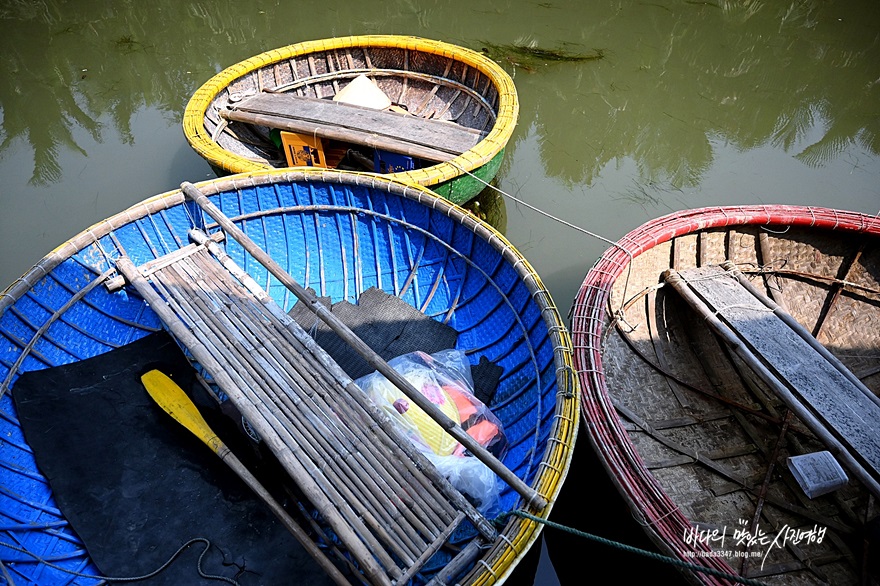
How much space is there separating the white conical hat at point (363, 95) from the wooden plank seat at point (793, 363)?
10.3 feet

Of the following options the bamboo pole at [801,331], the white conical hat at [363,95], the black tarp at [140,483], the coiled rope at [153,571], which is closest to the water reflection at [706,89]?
the white conical hat at [363,95]

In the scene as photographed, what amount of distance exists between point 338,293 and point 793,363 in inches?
109

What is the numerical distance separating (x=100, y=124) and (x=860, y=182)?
25.9 feet

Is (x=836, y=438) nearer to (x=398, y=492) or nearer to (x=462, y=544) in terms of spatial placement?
(x=462, y=544)

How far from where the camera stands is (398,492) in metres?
2.23

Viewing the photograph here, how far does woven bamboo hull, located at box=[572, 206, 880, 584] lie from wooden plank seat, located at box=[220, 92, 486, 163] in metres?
1.69

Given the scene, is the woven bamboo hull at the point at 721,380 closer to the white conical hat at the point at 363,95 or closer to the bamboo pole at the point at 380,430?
the bamboo pole at the point at 380,430

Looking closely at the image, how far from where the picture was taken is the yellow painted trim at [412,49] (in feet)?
12.3

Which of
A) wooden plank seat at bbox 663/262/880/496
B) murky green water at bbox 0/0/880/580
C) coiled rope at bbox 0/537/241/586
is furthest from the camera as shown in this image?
murky green water at bbox 0/0/880/580

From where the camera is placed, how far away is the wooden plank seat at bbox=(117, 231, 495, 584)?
2100 millimetres

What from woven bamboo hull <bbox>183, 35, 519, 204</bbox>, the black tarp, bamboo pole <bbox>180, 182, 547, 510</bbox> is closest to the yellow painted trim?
woven bamboo hull <bbox>183, 35, 519, 204</bbox>

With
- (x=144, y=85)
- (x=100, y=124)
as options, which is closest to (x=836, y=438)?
(x=100, y=124)

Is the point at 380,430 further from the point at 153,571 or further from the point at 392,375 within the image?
the point at 153,571

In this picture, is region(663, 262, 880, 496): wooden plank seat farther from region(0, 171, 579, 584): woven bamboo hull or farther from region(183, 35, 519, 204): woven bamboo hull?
region(183, 35, 519, 204): woven bamboo hull
